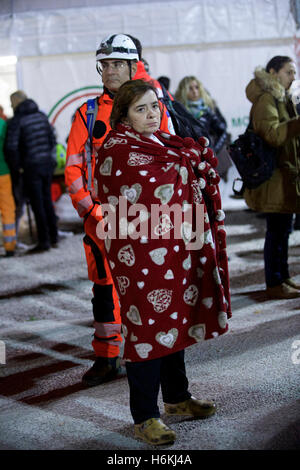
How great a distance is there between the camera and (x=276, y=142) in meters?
5.04

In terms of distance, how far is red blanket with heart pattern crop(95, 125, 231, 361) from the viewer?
281cm

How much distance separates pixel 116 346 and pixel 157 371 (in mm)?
1098

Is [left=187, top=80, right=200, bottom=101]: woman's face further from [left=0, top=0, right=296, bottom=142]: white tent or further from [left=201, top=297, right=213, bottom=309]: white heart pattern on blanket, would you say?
[left=201, top=297, right=213, bottom=309]: white heart pattern on blanket

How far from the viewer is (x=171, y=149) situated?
9.52 feet

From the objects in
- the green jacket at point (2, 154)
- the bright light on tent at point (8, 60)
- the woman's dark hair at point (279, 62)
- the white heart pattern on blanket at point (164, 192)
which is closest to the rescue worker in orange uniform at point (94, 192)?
the white heart pattern on blanket at point (164, 192)

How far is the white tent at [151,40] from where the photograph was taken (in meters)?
9.87

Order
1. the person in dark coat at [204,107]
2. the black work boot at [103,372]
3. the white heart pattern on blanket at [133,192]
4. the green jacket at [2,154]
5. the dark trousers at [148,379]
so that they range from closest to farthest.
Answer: the white heart pattern on blanket at [133,192] → the dark trousers at [148,379] → the black work boot at [103,372] → the person in dark coat at [204,107] → the green jacket at [2,154]

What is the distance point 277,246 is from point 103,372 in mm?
2090

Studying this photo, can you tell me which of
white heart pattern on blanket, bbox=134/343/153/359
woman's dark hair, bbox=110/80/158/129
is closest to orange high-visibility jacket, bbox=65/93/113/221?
woman's dark hair, bbox=110/80/158/129

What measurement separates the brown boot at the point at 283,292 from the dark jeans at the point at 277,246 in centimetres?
4

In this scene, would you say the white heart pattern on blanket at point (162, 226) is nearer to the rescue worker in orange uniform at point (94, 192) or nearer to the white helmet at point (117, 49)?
the rescue worker in orange uniform at point (94, 192)

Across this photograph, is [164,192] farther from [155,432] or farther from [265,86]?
[265,86]

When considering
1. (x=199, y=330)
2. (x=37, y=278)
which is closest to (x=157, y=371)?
(x=199, y=330)

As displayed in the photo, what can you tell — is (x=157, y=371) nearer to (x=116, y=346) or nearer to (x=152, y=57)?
(x=116, y=346)
